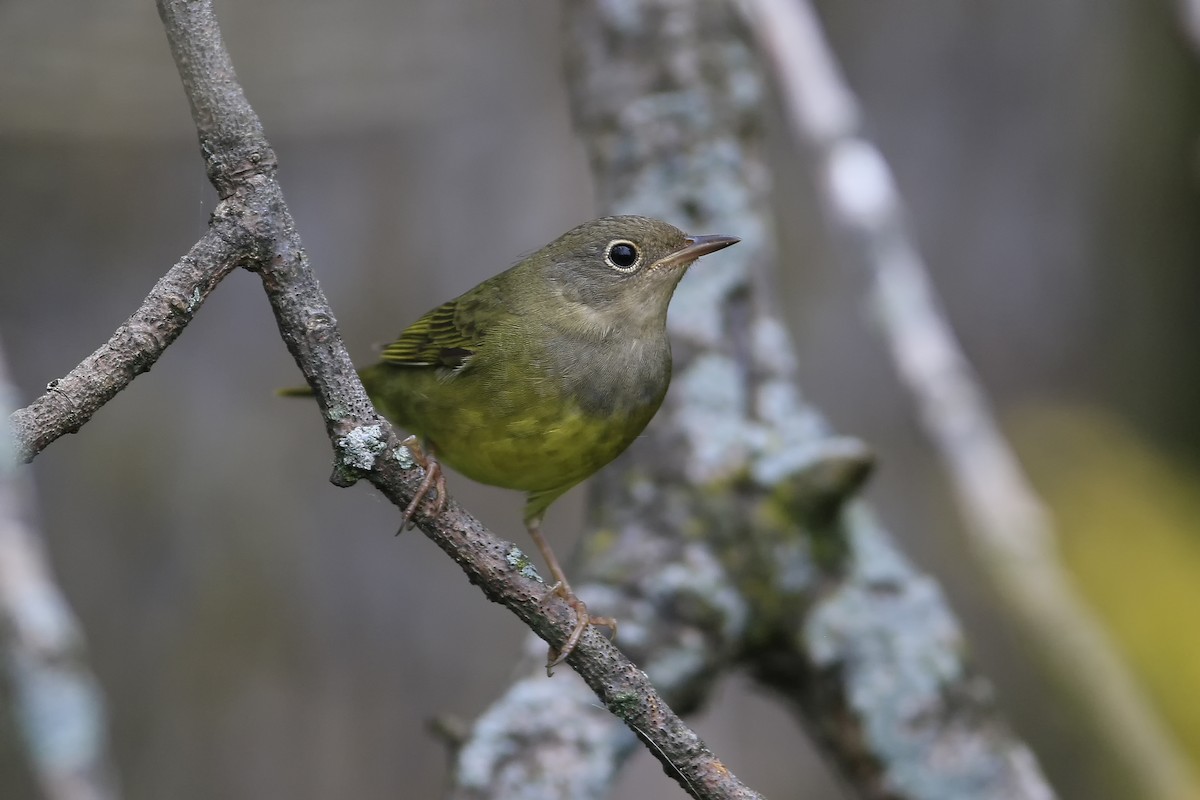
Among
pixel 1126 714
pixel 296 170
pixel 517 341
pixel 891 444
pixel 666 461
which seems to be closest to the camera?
pixel 517 341

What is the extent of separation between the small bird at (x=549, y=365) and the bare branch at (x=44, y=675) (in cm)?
104

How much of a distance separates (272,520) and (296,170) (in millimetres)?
1738

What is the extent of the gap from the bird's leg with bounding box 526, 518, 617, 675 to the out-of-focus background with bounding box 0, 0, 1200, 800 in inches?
54.2

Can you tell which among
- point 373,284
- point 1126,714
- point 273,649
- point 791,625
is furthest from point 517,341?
point 1126,714

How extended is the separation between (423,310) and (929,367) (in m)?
2.67

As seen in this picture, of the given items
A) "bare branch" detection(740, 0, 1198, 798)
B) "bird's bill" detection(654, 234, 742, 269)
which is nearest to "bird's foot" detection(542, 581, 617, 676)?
"bird's bill" detection(654, 234, 742, 269)

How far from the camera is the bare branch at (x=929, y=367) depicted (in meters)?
4.00

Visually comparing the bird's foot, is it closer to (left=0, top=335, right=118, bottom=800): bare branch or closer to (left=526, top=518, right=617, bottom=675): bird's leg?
(left=526, top=518, right=617, bottom=675): bird's leg

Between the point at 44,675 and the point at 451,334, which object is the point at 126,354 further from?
the point at 451,334

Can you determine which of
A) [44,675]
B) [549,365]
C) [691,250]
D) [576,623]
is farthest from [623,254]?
[44,675]

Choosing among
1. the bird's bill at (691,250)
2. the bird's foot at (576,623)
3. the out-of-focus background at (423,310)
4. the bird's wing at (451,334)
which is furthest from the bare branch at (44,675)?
the out-of-focus background at (423,310)

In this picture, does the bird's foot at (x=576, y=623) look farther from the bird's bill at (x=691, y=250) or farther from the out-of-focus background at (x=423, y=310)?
the out-of-focus background at (x=423, y=310)

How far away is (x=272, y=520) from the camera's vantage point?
559 cm

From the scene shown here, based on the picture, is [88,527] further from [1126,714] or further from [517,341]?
[1126,714]
